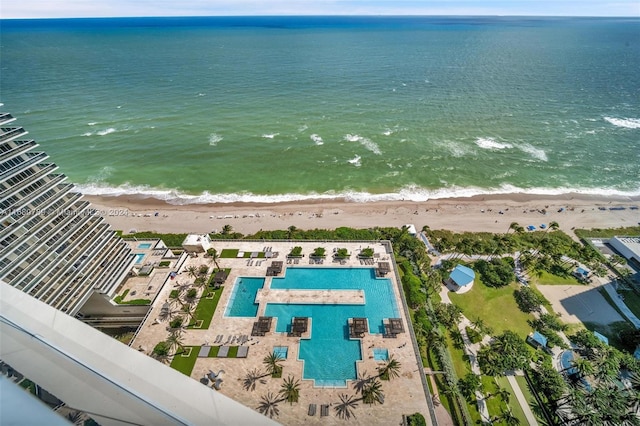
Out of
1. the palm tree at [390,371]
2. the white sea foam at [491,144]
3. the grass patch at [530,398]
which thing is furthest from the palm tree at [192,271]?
the white sea foam at [491,144]

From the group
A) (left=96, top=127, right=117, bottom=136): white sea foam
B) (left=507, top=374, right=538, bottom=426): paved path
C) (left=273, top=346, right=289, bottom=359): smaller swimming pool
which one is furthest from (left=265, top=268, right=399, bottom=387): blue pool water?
(left=96, top=127, right=117, bottom=136): white sea foam

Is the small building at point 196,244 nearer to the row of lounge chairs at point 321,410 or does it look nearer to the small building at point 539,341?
the row of lounge chairs at point 321,410

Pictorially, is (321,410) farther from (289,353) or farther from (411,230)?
(411,230)

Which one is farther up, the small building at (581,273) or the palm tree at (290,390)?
the small building at (581,273)

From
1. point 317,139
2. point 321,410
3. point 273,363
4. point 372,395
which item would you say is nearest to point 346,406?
point 321,410

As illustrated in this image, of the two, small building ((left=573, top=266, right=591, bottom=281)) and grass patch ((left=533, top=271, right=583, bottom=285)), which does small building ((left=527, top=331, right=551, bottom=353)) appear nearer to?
grass patch ((left=533, top=271, right=583, bottom=285))
